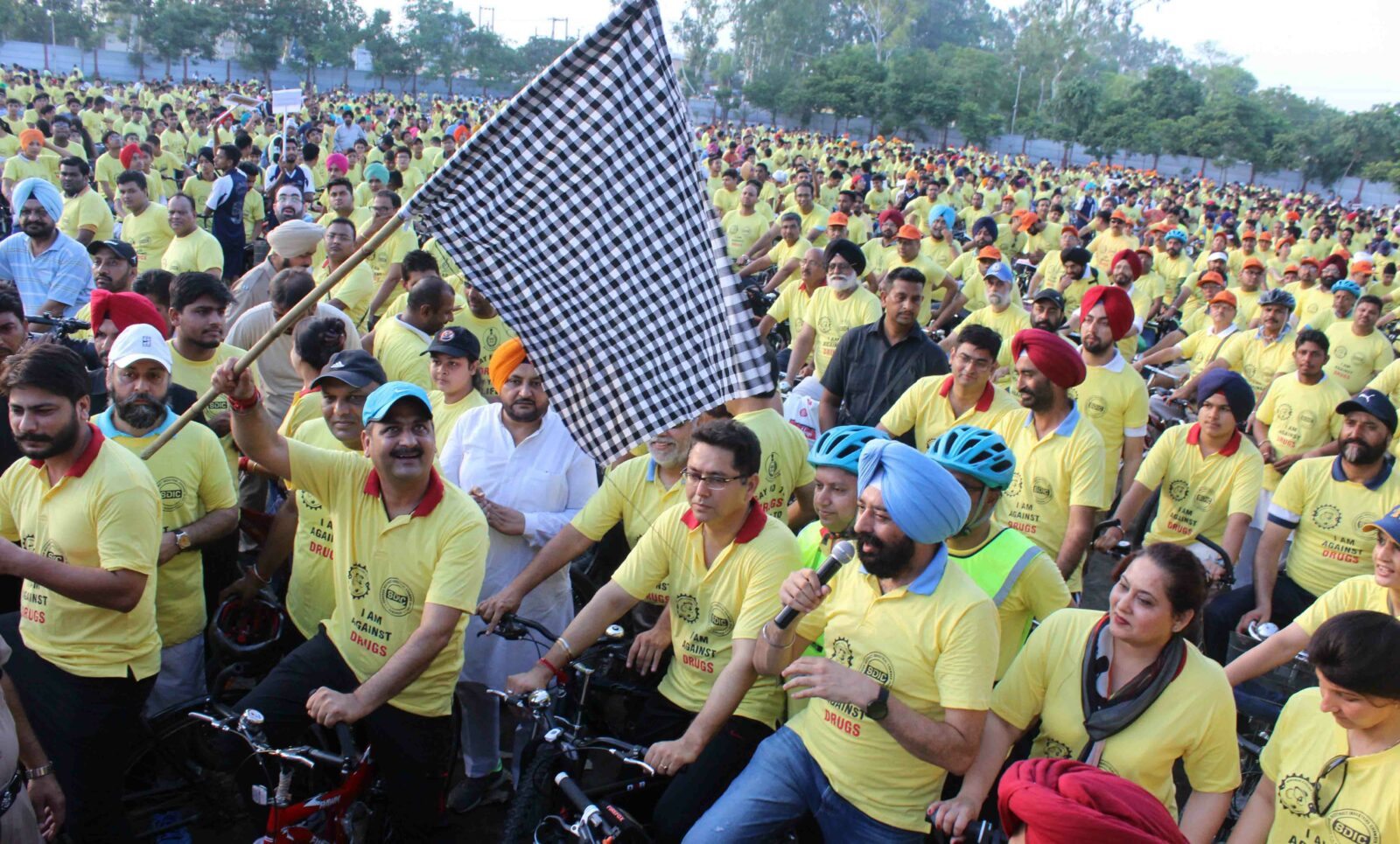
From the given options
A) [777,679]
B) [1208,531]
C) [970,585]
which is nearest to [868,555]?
[970,585]

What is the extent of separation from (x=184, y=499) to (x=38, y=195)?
17.5 ft

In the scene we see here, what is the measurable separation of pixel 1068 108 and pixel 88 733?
67.6 m

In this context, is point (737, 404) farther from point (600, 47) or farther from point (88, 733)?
point (88, 733)

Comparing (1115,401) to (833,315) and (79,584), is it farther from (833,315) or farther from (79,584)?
(79,584)

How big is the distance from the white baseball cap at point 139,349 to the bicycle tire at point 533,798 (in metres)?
2.69

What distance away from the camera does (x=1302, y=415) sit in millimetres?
8000

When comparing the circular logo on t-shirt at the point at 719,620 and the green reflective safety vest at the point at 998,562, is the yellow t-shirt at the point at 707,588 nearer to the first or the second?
the circular logo on t-shirt at the point at 719,620

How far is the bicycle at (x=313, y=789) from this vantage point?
3.80m

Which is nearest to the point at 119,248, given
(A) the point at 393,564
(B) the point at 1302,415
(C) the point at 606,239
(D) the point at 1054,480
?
(A) the point at 393,564

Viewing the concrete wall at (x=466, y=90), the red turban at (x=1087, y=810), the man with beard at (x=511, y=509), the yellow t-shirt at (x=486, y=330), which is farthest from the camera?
the concrete wall at (x=466, y=90)

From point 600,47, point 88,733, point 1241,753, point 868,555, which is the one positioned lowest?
point 1241,753

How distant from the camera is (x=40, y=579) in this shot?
3.72m

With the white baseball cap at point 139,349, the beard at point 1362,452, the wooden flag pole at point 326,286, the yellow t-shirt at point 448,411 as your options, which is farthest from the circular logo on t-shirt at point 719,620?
the beard at point 1362,452

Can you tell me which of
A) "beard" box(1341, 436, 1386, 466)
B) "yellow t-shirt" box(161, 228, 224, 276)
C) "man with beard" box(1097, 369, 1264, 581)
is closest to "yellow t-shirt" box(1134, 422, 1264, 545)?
"man with beard" box(1097, 369, 1264, 581)
